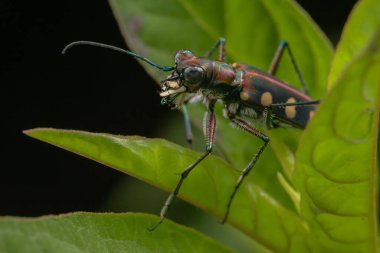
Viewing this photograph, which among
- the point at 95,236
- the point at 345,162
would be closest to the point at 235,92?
the point at 345,162

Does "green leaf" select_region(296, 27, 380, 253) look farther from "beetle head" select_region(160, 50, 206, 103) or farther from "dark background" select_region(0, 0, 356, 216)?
"dark background" select_region(0, 0, 356, 216)

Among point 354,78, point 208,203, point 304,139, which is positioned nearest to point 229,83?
point 208,203

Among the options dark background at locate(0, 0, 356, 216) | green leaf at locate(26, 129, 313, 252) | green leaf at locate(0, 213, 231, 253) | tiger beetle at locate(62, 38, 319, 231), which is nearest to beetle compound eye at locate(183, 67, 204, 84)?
tiger beetle at locate(62, 38, 319, 231)

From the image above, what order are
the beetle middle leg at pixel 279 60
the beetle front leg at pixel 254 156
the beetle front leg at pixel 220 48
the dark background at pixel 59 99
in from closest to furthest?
the beetle front leg at pixel 254 156 → the beetle middle leg at pixel 279 60 → the beetle front leg at pixel 220 48 → the dark background at pixel 59 99

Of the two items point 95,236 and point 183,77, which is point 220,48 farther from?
point 95,236

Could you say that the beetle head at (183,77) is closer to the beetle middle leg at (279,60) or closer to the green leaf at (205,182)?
the beetle middle leg at (279,60)

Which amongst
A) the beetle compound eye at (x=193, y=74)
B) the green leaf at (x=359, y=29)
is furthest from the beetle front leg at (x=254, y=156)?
the green leaf at (x=359, y=29)

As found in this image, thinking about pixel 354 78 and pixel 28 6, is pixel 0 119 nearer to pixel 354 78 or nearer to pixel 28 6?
pixel 28 6
